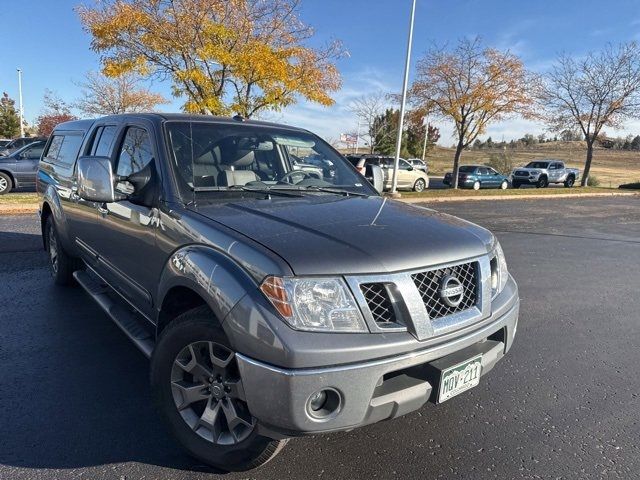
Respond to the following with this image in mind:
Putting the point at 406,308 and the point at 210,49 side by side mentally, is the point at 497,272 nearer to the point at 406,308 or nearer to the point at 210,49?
the point at 406,308

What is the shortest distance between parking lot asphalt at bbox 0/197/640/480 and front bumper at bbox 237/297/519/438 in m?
0.56

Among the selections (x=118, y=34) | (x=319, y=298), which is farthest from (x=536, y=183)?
(x=319, y=298)

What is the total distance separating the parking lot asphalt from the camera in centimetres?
242

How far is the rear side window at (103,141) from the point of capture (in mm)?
3835

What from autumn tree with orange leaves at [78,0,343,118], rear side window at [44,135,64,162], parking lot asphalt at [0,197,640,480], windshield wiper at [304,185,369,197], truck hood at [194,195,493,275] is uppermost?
autumn tree with orange leaves at [78,0,343,118]

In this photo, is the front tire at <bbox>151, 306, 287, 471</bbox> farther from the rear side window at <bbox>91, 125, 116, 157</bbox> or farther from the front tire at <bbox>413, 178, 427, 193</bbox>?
the front tire at <bbox>413, 178, 427, 193</bbox>

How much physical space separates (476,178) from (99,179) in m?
25.1

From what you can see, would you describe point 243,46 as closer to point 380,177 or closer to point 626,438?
point 380,177

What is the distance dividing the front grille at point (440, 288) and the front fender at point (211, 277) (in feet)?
2.54

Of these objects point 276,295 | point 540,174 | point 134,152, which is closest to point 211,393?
point 276,295

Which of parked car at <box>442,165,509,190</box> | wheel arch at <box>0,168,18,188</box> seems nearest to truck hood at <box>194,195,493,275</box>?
wheel arch at <box>0,168,18,188</box>

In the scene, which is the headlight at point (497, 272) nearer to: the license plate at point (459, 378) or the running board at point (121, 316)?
the license plate at point (459, 378)

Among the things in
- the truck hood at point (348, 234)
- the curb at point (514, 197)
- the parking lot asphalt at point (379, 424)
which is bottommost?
the parking lot asphalt at point (379, 424)

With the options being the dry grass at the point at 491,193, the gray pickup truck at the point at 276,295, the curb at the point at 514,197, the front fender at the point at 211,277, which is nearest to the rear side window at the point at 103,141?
the gray pickup truck at the point at 276,295
